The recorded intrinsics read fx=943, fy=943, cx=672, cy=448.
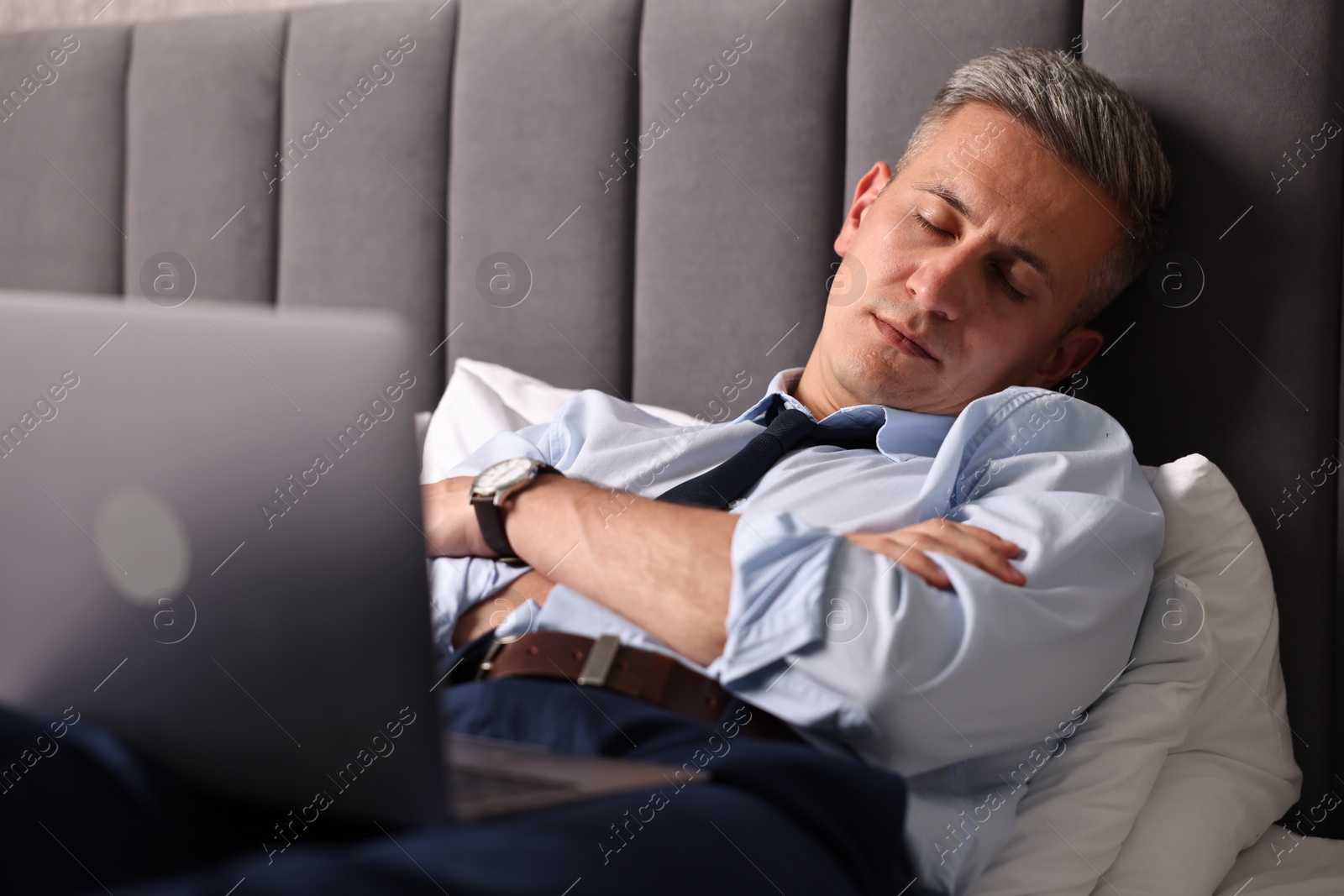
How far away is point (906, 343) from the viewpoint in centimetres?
111

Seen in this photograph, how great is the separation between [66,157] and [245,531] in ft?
5.41

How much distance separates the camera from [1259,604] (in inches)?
40.2

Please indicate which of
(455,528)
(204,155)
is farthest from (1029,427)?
(204,155)

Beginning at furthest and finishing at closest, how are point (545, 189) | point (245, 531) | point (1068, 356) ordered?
point (545, 189) → point (1068, 356) → point (245, 531)

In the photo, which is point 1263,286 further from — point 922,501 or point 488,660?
point 488,660

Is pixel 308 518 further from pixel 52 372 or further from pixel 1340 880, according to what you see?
pixel 1340 880

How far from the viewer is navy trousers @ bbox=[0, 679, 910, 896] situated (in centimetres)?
49

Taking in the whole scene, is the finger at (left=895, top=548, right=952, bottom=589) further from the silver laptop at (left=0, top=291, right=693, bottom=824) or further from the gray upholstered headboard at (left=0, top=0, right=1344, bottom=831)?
the gray upholstered headboard at (left=0, top=0, right=1344, bottom=831)

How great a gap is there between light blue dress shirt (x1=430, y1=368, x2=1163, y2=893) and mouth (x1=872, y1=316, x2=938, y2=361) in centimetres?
14

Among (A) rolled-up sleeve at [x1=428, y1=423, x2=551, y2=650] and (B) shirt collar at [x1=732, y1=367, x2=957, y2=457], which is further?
(B) shirt collar at [x1=732, y1=367, x2=957, y2=457]

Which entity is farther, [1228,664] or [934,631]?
[1228,664]

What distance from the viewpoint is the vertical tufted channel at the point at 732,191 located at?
4.44 ft

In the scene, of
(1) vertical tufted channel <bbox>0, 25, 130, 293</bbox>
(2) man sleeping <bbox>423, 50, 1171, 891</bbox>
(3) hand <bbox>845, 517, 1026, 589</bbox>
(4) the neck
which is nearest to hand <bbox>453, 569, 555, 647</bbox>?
(2) man sleeping <bbox>423, 50, 1171, 891</bbox>

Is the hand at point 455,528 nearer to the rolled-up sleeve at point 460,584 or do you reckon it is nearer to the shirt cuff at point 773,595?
the rolled-up sleeve at point 460,584
